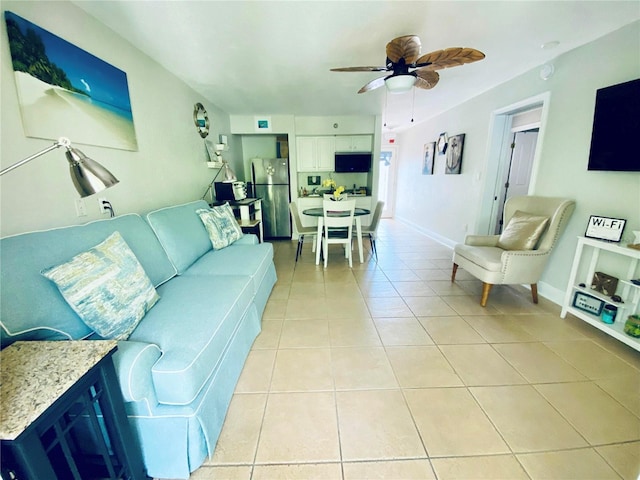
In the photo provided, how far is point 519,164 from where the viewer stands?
3635 mm

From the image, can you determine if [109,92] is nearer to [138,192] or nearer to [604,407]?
[138,192]

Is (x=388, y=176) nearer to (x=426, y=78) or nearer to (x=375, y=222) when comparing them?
(x=375, y=222)

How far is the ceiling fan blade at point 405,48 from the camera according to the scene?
1782mm

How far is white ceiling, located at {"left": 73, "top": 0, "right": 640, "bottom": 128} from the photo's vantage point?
5.57 feet

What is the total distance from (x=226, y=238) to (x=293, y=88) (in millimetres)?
2080

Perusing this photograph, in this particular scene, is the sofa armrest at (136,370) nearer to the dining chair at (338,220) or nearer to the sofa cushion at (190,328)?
the sofa cushion at (190,328)

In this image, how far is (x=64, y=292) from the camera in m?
1.05

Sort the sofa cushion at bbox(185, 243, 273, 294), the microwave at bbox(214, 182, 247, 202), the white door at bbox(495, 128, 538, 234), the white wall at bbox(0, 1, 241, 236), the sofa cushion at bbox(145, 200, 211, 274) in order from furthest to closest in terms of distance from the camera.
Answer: the microwave at bbox(214, 182, 247, 202)
the white door at bbox(495, 128, 538, 234)
the sofa cushion at bbox(185, 243, 273, 294)
the sofa cushion at bbox(145, 200, 211, 274)
the white wall at bbox(0, 1, 241, 236)

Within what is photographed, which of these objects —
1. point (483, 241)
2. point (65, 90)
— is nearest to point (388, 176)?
point (483, 241)

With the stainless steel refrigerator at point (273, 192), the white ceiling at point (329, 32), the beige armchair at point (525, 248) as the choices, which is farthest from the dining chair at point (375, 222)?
the stainless steel refrigerator at point (273, 192)

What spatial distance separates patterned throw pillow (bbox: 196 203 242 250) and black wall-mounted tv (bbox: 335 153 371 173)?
2.93 metres

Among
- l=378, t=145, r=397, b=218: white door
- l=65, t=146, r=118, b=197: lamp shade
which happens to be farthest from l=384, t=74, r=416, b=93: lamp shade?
l=378, t=145, r=397, b=218: white door

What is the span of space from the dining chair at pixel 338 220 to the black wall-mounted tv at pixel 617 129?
2242 millimetres

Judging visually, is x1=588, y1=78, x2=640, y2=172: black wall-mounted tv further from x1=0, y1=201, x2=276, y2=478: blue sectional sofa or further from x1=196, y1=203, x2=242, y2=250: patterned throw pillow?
x1=196, y1=203, x2=242, y2=250: patterned throw pillow
